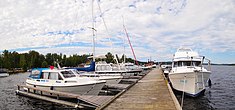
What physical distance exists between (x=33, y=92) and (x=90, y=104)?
10108 millimetres

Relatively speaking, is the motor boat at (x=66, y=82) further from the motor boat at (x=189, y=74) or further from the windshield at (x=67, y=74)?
the motor boat at (x=189, y=74)

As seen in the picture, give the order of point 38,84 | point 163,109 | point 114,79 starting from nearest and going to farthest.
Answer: point 163,109 < point 38,84 < point 114,79

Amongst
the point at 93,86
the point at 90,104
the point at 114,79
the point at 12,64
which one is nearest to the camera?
the point at 90,104

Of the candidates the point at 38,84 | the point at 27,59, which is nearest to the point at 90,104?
the point at 38,84

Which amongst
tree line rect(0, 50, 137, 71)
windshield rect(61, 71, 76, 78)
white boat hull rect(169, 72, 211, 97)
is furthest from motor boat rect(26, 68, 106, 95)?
tree line rect(0, 50, 137, 71)

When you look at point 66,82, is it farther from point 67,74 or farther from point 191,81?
point 191,81

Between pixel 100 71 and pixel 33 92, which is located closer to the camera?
pixel 33 92

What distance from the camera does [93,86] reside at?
17.9 metres

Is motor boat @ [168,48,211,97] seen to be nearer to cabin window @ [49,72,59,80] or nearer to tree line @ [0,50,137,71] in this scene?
cabin window @ [49,72,59,80]

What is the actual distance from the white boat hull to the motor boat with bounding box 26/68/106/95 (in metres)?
6.46

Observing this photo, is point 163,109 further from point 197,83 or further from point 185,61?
point 185,61

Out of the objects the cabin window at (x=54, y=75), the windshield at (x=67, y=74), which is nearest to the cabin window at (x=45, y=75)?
the cabin window at (x=54, y=75)

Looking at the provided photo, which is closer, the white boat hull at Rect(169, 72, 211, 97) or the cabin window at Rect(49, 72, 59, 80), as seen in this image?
the white boat hull at Rect(169, 72, 211, 97)

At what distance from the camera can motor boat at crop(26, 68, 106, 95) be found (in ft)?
58.4
